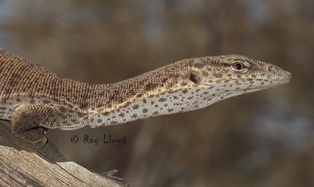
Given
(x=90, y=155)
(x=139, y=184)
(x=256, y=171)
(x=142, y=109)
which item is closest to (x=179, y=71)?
(x=142, y=109)

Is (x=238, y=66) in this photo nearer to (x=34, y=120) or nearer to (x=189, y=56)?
(x=34, y=120)

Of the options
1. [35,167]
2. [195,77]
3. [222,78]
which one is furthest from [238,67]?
[35,167]

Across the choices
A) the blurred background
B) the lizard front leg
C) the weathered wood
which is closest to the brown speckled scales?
the lizard front leg

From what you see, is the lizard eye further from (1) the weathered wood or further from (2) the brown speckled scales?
(1) the weathered wood

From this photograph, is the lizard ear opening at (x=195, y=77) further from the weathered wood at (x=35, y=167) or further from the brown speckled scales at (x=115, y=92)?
the weathered wood at (x=35, y=167)

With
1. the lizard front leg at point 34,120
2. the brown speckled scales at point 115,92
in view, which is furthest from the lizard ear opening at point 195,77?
the lizard front leg at point 34,120

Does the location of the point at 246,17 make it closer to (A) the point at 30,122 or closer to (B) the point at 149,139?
(B) the point at 149,139

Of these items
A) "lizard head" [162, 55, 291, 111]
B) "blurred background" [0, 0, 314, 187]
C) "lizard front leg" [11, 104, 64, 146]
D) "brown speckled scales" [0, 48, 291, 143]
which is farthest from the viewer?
"blurred background" [0, 0, 314, 187]
